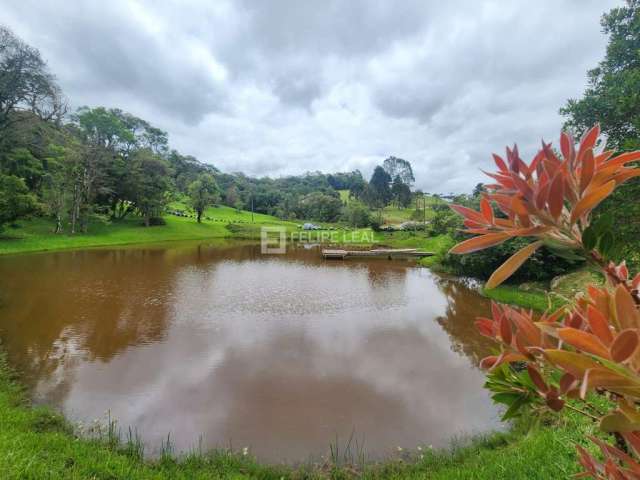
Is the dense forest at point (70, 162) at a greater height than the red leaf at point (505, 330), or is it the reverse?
the dense forest at point (70, 162)

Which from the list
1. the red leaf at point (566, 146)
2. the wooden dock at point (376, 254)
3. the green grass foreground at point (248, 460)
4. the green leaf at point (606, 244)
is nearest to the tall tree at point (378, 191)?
the wooden dock at point (376, 254)

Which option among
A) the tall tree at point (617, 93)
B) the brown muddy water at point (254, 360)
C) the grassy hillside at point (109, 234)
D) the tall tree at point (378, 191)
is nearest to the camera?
the brown muddy water at point (254, 360)

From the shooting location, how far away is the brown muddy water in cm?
353

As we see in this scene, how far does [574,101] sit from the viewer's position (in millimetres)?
6941

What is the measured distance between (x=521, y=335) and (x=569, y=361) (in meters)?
0.14

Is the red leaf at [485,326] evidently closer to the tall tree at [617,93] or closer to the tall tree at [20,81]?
the tall tree at [617,93]

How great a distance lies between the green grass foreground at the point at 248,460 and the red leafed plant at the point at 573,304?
241 centimetres

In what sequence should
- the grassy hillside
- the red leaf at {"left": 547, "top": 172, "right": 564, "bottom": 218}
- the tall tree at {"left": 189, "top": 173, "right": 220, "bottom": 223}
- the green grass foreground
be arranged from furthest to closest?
the tall tree at {"left": 189, "top": 173, "right": 220, "bottom": 223} → the grassy hillside → the green grass foreground → the red leaf at {"left": 547, "top": 172, "right": 564, "bottom": 218}

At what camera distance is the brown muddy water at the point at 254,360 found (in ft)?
11.6

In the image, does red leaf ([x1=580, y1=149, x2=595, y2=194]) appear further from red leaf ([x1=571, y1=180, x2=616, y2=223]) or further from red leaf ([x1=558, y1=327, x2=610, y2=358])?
red leaf ([x1=558, y1=327, x2=610, y2=358])

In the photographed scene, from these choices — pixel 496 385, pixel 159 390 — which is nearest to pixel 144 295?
pixel 159 390

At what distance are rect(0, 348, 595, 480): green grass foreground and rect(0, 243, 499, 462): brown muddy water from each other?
0.29 metres

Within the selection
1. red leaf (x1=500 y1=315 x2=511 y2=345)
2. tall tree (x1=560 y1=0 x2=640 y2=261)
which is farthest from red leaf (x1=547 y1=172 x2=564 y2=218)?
tall tree (x1=560 y1=0 x2=640 y2=261)

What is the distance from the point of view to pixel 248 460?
2.92 metres
